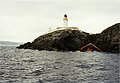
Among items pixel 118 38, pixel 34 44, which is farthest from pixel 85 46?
pixel 34 44

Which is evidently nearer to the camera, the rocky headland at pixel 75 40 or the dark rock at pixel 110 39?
the dark rock at pixel 110 39

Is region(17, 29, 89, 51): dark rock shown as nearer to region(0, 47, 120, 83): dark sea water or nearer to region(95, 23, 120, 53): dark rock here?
region(95, 23, 120, 53): dark rock

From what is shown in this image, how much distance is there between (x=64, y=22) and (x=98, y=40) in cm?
2215

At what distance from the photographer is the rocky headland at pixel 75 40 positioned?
462 feet

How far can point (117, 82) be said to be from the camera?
31.7 metres

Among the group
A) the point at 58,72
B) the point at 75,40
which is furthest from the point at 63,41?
the point at 58,72

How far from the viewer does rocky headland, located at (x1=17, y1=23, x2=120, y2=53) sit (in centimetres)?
14088

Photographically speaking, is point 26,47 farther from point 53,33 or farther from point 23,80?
point 23,80

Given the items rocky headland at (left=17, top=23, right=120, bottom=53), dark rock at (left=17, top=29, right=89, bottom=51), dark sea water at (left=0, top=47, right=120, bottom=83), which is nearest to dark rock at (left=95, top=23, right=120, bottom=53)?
rocky headland at (left=17, top=23, right=120, bottom=53)

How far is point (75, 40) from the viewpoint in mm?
144250

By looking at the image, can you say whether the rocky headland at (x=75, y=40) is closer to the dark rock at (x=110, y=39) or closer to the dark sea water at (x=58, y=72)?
the dark rock at (x=110, y=39)

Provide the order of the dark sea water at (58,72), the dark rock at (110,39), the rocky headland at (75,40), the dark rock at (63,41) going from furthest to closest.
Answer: the dark rock at (63,41), the rocky headland at (75,40), the dark rock at (110,39), the dark sea water at (58,72)

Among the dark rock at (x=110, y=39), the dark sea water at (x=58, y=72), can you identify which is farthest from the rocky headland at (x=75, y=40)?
the dark sea water at (x=58, y=72)

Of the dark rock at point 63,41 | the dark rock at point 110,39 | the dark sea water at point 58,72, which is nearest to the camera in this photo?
the dark sea water at point 58,72
